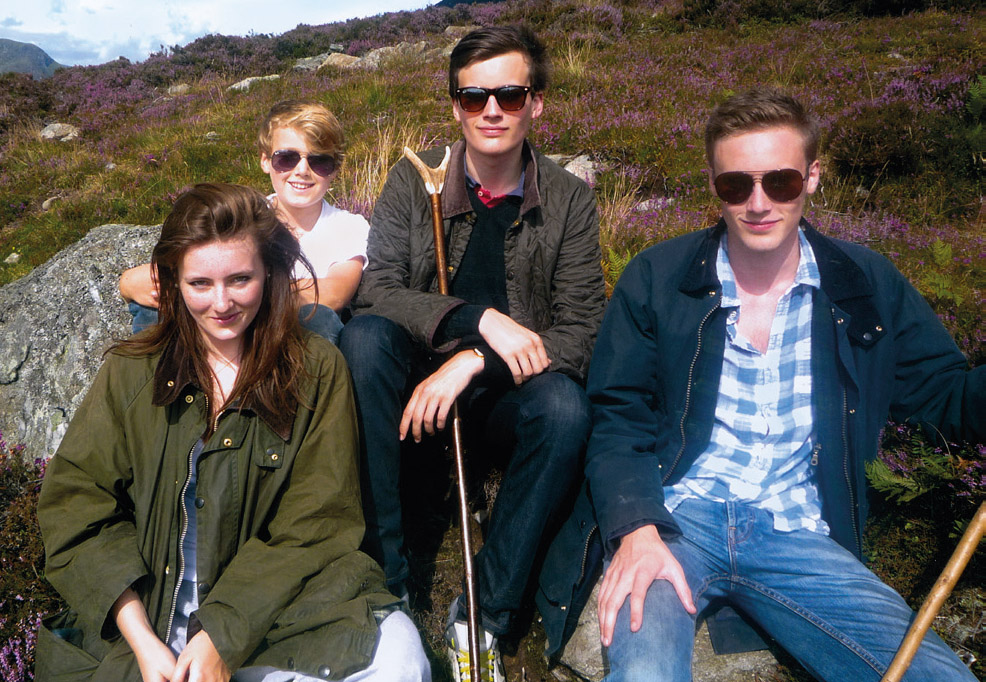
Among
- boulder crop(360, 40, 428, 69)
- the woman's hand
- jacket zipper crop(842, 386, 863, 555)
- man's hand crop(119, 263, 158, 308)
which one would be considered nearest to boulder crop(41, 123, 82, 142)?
boulder crop(360, 40, 428, 69)

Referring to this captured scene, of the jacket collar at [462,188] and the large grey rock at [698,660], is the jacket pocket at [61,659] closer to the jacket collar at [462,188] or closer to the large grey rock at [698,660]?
the large grey rock at [698,660]

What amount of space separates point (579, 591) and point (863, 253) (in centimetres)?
172

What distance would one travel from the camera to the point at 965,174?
6039mm

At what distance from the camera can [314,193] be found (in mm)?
3607

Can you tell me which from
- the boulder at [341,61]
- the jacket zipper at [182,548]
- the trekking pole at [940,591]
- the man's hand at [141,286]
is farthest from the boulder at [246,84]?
the trekking pole at [940,591]

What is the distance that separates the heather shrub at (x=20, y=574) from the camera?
2.71 m

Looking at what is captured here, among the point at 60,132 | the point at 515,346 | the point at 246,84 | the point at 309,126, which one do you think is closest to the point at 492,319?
the point at 515,346

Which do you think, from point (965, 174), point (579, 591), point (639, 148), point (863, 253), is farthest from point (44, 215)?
point (965, 174)

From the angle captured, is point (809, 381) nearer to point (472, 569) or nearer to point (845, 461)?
point (845, 461)

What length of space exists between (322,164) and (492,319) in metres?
1.47

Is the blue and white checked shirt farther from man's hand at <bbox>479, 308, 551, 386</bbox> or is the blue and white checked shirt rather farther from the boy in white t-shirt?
the boy in white t-shirt

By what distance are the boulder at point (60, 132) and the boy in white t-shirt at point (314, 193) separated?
11204 millimetres

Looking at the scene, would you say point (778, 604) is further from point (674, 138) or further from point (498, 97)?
point (674, 138)

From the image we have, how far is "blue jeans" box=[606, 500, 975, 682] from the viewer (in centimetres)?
206
